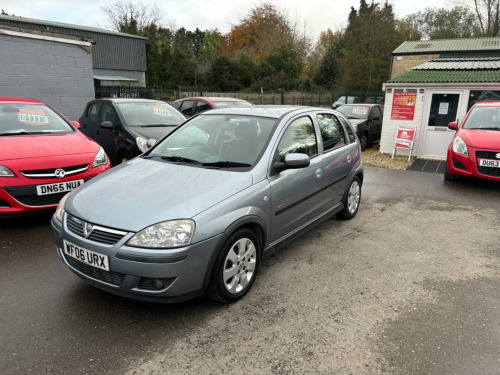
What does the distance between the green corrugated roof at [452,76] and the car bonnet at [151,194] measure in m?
9.09

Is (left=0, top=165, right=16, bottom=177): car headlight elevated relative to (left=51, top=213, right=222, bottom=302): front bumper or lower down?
elevated

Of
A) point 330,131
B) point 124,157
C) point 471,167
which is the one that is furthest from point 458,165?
point 124,157

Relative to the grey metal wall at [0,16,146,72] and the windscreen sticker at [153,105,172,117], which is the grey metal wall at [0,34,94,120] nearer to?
the windscreen sticker at [153,105,172,117]

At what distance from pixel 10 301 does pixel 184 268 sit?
1.67 meters

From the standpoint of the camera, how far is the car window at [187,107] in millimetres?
11270

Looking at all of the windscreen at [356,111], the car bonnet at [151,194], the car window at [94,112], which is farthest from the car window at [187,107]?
the car bonnet at [151,194]

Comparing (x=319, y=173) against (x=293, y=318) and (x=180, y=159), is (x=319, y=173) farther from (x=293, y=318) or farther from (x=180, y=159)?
(x=293, y=318)

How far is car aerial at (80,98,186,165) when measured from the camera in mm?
6895

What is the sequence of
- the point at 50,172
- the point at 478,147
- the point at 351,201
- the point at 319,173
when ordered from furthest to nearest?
the point at 478,147 → the point at 351,201 → the point at 50,172 → the point at 319,173

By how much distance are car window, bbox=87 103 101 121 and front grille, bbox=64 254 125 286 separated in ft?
19.0

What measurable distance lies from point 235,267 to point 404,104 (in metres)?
9.54

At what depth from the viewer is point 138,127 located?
23.5 feet

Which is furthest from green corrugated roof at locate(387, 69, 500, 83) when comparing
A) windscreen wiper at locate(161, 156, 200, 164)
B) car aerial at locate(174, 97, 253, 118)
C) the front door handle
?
windscreen wiper at locate(161, 156, 200, 164)

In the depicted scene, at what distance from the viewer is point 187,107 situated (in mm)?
11414
